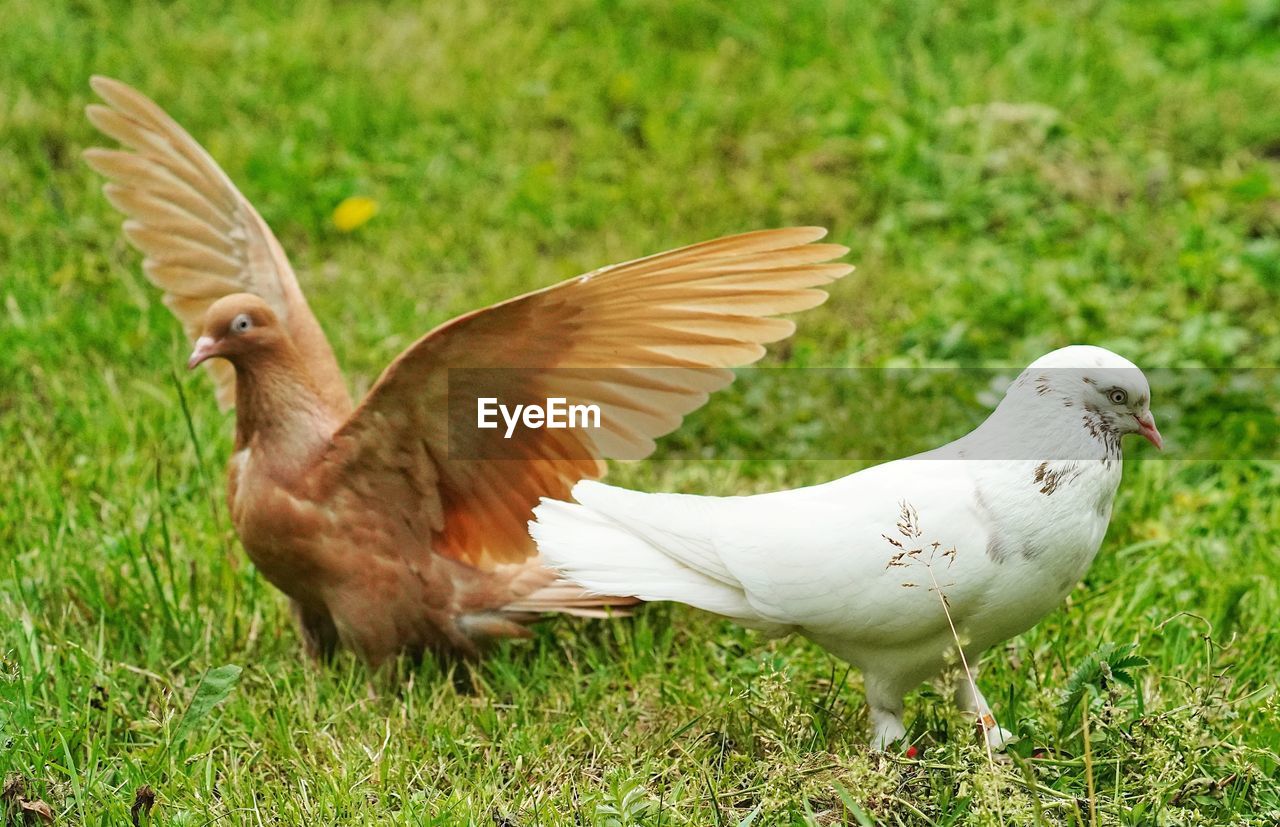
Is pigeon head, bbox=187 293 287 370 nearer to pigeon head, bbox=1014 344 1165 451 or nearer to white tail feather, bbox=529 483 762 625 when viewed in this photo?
white tail feather, bbox=529 483 762 625

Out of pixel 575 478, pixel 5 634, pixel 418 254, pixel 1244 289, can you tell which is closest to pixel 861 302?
pixel 1244 289

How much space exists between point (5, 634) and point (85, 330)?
1.59m

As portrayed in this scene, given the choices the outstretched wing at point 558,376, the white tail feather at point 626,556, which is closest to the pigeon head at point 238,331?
the outstretched wing at point 558,376

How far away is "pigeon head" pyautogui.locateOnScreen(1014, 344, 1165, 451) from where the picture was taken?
2.38 meters

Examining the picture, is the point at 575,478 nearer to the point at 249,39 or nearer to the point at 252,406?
the point at 252,406

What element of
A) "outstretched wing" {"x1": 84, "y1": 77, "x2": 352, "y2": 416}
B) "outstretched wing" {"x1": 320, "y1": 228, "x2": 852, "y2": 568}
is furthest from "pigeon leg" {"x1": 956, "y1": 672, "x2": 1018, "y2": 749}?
"outstretched wing" {"x1": 84, "y1": 77, "x2": 352, "y2": 416}

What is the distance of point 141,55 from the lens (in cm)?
573

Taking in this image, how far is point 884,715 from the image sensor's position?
102 inches

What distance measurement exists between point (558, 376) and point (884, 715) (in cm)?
89

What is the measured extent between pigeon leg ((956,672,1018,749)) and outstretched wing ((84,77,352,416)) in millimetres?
1606

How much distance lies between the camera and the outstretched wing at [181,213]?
3.31 metres

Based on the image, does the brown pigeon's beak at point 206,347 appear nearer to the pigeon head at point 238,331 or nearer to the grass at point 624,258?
the pigeon head at point 238,331

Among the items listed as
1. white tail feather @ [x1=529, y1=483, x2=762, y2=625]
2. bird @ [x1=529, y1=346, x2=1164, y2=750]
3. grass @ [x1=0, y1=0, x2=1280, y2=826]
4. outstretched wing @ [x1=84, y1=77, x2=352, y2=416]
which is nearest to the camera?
bird @ [x1=529, y1=346, x2=1164, y2=750]

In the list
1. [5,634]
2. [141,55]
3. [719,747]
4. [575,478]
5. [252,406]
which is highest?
[141,55]
